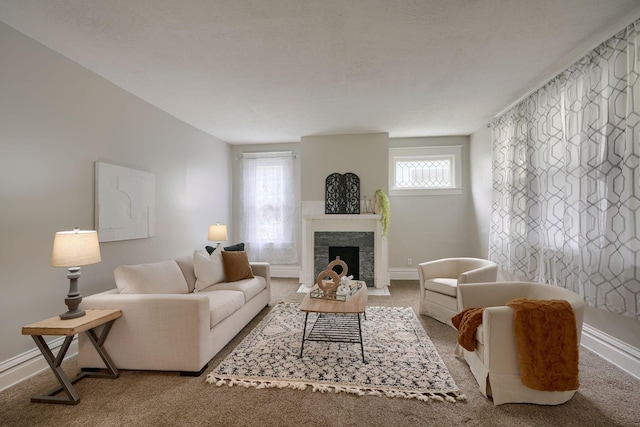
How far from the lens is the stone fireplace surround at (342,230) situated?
17.0ft

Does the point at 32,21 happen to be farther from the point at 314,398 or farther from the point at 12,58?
the point at 314,398

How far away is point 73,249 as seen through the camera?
2180 mm

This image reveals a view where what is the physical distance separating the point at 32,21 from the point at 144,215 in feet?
6.80

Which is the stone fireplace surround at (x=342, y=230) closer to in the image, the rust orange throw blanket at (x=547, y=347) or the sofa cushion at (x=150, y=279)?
the sofa cushion at (x=150, y=279)

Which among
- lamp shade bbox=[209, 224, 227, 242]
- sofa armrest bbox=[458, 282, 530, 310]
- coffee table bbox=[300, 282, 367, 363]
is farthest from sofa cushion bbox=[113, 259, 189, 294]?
sofa armrest bbox=[458, 282, 530, 310]

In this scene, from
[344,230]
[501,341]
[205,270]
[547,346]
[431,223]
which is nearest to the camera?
[547,346]

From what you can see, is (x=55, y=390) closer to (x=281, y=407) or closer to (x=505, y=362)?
(x=281, y=407)

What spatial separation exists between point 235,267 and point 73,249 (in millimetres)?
1823

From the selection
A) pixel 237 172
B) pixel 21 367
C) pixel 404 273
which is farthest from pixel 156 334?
pixel 404 273

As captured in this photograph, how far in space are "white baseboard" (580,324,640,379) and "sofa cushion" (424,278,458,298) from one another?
1.17 metres

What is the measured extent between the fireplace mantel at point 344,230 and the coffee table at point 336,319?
64.2 inches

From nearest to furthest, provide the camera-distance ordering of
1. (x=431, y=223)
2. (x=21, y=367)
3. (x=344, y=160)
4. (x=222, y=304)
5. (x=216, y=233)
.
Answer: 1. (x=21, y=367)
2. (x=222, y=304)
3. (x=216, y=233)
4. (x=344, y=160)
5. (x=431, y=223)

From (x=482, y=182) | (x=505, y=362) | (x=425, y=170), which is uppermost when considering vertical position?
(x=425, y=170)

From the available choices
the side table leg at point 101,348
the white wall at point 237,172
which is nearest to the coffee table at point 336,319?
the side table leg at point 101,348
